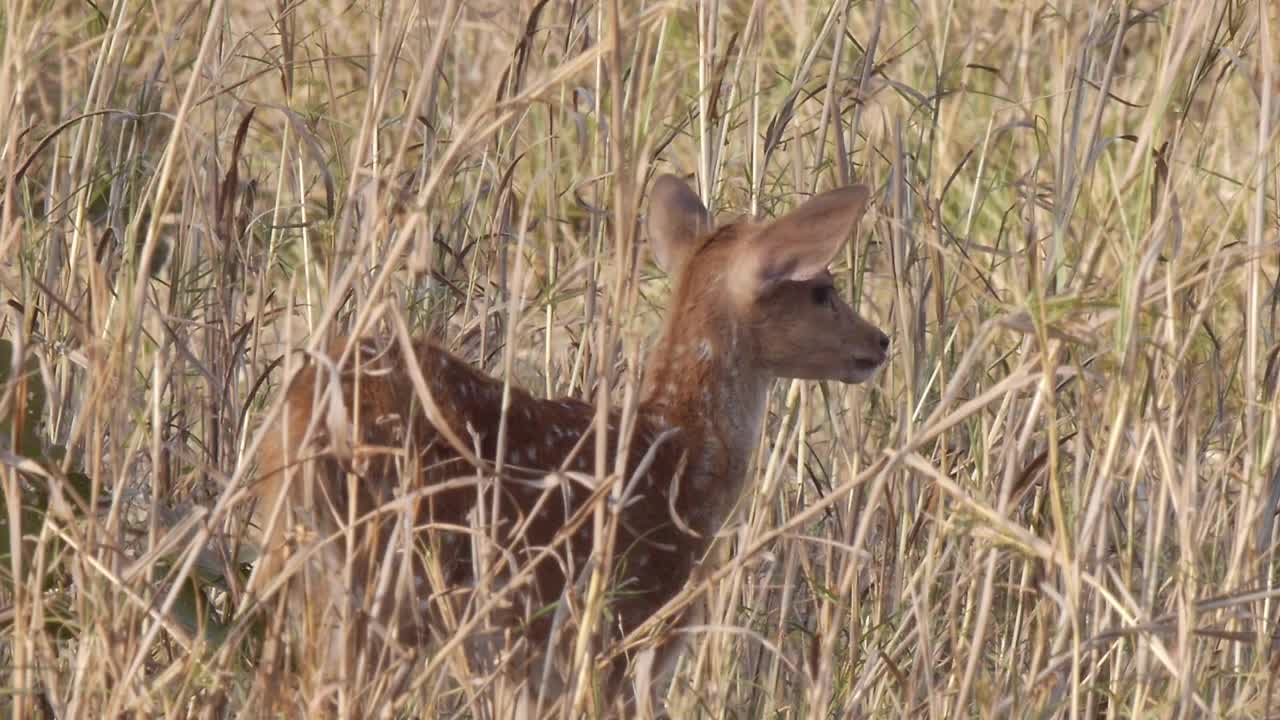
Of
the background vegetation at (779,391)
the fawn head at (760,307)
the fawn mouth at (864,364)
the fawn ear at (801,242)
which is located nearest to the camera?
the background vegetation at (779,391)

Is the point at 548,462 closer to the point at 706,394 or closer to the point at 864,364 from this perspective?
the point at 706,394

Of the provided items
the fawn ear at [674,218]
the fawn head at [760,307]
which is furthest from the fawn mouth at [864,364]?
the fawn ear at [674,218]

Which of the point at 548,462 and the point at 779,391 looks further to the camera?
the point at 779,391

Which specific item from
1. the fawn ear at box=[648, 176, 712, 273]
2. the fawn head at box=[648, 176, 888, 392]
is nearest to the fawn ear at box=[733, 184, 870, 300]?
the fawn head at box=[648, 176, 888, 392]

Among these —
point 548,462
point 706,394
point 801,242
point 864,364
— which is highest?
point 801,242

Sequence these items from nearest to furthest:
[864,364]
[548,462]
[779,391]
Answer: [548,462] < [864,364] < [779,391]

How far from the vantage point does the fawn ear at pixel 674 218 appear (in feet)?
13.8

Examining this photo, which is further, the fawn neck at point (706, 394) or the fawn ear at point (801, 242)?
the fawn neck at point (706, 394)

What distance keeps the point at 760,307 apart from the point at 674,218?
0.97 feet

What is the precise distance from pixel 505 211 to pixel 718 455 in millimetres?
667

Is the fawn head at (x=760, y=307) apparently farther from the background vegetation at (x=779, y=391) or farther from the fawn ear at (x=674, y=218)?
the background vegetation at (x=779, y=391)

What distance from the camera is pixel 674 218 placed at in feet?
13.9

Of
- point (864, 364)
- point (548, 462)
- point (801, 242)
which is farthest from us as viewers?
point (864, 364)

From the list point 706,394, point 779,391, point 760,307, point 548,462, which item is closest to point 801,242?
point 760,307
